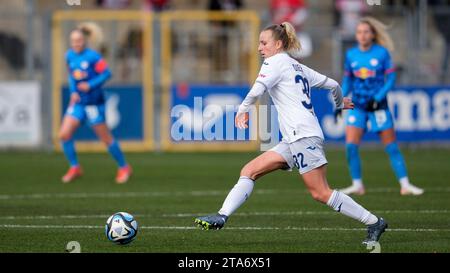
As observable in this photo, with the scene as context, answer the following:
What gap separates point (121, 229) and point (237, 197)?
3.82 ft

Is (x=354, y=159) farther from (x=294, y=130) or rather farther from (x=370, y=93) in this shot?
(x=294, y=130)

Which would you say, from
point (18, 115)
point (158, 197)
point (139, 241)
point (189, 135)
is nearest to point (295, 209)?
point (158, 197)

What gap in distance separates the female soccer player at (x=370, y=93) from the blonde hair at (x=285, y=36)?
5511 millimetres

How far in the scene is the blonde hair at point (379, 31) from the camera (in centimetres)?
1603

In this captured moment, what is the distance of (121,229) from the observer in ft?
34.6

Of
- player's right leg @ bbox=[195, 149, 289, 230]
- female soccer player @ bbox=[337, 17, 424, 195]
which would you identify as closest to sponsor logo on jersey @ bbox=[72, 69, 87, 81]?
female soccer player @ bbox=[337, 17, 424, 195]

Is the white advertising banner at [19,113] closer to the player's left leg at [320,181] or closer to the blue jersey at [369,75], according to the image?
the blue jersey at [369,75]

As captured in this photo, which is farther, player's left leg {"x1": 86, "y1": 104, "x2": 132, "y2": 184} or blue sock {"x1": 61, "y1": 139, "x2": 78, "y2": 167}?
blue sock {"x1": 61, "y1": 139, "x2": 78, "y2": 167}

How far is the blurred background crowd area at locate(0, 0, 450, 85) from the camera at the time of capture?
25.7 metres

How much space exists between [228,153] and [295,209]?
1076 cm

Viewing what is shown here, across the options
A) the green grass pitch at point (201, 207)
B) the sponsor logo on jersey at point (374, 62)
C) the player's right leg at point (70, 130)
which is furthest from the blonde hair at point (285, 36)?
the player's right leg at point (70, 130)

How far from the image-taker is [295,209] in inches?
558

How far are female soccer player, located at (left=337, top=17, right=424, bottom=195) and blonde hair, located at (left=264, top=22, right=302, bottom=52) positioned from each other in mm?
5511

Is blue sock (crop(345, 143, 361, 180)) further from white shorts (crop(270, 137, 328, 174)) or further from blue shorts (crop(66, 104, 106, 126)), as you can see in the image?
white shorts (crop(270, 137, 328, 174))
